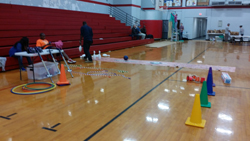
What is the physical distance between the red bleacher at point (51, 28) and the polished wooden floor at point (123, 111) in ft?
8.62

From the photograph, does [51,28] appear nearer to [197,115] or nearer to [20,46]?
[20,46]

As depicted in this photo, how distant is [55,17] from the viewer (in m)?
10.7

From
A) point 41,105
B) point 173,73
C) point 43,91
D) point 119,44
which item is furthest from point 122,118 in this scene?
point 119,44

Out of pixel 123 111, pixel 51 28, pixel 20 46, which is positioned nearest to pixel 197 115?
pixel 123 111

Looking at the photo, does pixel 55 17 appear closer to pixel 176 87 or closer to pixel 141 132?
pixel 176 87

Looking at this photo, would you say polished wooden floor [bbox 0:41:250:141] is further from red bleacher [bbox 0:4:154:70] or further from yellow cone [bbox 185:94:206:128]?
red bleacher [bbox 0:4:154:70]

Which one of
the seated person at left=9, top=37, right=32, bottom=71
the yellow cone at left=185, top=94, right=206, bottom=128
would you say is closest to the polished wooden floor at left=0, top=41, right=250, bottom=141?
the yellow cone at left=185, top=94, right=206, bottom=128

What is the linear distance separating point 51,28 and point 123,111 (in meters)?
7.46

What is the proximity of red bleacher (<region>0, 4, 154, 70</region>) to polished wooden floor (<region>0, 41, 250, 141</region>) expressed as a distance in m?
2.63

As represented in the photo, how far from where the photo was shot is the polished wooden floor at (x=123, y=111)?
2.79m

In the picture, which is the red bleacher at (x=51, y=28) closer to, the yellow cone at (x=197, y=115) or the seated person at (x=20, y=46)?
the seated person at (x=20, y=46)

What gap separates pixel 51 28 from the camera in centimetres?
969

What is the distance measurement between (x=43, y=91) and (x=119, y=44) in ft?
28.1

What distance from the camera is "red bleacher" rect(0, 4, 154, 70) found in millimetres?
7457
